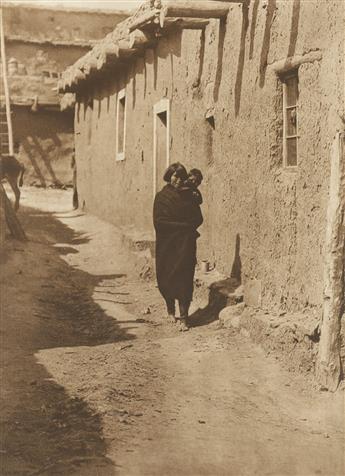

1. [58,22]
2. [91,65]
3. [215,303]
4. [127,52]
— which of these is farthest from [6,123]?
[215,303]

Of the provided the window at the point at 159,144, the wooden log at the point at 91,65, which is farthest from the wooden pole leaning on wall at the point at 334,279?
the wooden log at the point at 91,65

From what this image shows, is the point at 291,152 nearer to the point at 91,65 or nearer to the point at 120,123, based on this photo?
the point at 120,123

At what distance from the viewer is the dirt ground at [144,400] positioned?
14.6ft

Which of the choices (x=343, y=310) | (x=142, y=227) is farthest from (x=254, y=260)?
(x=142, y=227)

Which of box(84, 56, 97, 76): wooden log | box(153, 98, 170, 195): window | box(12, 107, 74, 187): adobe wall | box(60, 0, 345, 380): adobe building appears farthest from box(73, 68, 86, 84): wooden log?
box(12, 107, 74, 187): adobe wall

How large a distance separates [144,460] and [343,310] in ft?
7.06

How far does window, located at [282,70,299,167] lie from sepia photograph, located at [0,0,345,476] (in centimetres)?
2

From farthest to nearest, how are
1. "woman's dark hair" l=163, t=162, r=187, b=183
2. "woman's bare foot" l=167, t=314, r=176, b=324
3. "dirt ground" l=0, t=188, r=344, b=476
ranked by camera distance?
"woman's bare foot" l=167, t=314, r=176, b=324, "woman's dark hair" l=163, t=162, r=187, b=183, "dirt ground" l=0, t=188, r=344, b=476

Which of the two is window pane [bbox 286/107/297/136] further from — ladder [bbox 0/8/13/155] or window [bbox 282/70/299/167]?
ladder [bbox 0/8/13/155]

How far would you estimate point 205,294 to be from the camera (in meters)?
8.46

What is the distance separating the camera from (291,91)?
270 inches

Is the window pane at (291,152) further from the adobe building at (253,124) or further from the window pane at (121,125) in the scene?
the window pane at (121,125)

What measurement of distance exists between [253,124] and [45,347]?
308cm

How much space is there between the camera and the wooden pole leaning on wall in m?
5.61
